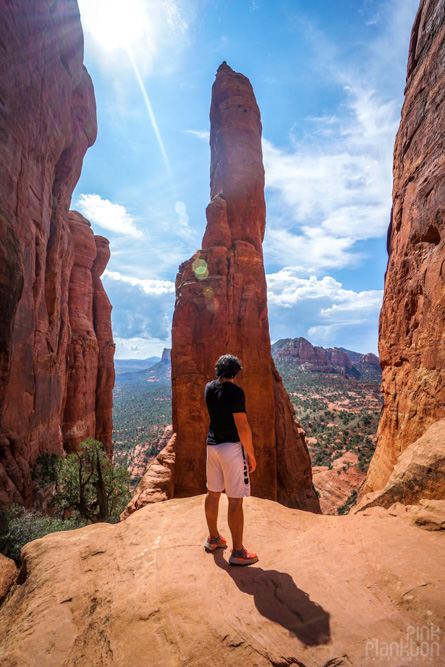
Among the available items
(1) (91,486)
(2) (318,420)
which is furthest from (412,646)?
(2) (318,420)

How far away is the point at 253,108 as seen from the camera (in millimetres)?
22500

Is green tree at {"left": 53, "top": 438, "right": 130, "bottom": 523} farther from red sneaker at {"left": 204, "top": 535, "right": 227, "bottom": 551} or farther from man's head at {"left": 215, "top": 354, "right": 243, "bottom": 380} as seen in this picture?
man's head at {"left": 215, "top": 354, "right": 243, "bottom": 380}

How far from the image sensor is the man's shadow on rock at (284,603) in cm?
223

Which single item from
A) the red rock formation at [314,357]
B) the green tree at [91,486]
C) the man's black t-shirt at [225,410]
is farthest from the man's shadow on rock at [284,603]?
the red rock formation at [314,357]

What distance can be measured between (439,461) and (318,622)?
242 cm

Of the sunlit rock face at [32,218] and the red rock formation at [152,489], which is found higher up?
the sunlit rock face at [32,218]

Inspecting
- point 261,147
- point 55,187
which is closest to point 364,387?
point 261,147

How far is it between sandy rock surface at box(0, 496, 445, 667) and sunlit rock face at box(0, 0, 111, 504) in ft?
26.8

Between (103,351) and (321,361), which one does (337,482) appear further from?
(321,361)

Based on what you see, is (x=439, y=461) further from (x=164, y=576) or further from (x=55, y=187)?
(x=55, y=187)

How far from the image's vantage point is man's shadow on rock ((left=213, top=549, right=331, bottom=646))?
2.23 m

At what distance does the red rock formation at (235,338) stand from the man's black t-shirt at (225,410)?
1339cm

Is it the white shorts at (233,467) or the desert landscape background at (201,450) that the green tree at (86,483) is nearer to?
the desert landscape background at (201,450)

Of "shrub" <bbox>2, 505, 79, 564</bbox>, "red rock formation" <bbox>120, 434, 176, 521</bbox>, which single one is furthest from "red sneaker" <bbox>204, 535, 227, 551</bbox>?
"shrub" <bbox>2, 505, 79, 564</bbox>
